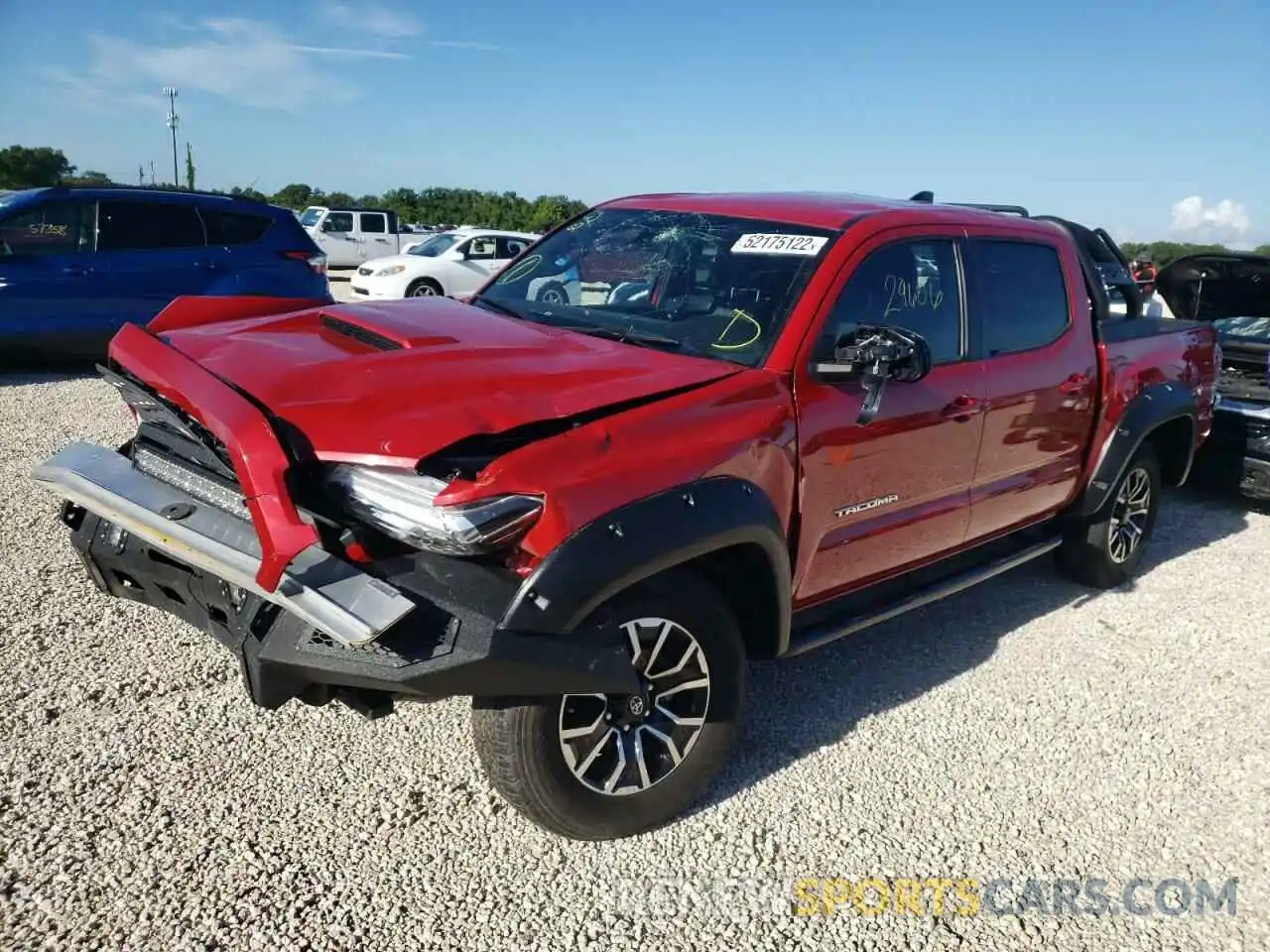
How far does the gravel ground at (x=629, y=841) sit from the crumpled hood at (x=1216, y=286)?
3.47 m

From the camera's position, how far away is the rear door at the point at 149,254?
9016mm

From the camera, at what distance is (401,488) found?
2480 millimetres

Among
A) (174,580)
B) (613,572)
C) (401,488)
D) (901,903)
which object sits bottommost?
(901,903)

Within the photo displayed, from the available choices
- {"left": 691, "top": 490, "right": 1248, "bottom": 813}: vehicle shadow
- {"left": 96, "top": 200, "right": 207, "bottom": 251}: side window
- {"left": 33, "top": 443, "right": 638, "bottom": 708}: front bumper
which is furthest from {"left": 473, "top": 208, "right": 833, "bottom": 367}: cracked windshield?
{"left": 96, "top": 200, "right": 207, "bottom": 251}: side window

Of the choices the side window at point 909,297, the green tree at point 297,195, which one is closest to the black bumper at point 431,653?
the side window at point 909,297

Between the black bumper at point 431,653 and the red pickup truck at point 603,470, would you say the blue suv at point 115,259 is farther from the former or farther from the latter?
the black bumper at point 431,653

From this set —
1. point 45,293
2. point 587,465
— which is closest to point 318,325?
point 587,465

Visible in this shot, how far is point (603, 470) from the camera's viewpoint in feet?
8.42

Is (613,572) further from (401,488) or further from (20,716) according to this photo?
(20,716)

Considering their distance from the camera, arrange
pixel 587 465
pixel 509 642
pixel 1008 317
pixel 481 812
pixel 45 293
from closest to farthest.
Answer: pixel 509 642
pixel 587 465
pixel 481 812
pixel 1008 317
pixel 45 293

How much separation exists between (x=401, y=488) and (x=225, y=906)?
3.89ft

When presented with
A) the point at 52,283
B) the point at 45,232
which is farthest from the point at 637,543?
the point at 45,232

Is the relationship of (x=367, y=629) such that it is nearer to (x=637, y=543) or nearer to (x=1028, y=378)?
(x=637, y=543)

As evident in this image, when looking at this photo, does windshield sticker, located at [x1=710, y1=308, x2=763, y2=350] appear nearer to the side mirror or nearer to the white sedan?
the side mirror
